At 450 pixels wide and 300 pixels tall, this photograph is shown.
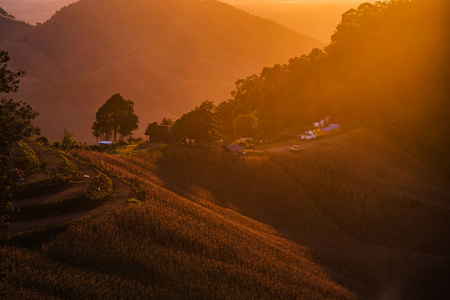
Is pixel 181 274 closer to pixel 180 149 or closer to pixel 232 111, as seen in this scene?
pixel 180 149

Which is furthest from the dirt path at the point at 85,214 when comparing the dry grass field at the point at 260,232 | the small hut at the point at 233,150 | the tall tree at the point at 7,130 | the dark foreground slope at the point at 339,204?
the small hut at the point at 233,150

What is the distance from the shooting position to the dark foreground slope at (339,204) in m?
42.3

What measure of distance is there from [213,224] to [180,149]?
3116 centimetres

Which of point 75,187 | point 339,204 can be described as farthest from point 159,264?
point 339,204

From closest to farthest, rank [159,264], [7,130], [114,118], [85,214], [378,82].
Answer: [7,130] → [159,264] → [85,214] → [114,118] → [378,82]

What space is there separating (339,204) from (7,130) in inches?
2102

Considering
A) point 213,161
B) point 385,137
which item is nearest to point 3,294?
point 213,161

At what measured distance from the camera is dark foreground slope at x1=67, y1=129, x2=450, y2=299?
42.3 meters

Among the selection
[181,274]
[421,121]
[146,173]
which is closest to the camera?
[181,274]

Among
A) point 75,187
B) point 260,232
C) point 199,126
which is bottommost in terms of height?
point 260,232

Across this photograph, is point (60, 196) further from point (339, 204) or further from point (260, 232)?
point (339, 204)

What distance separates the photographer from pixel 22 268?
798 inches

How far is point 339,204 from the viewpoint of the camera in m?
61.4

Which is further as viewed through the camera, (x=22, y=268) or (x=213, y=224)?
(x=213, y=224)
